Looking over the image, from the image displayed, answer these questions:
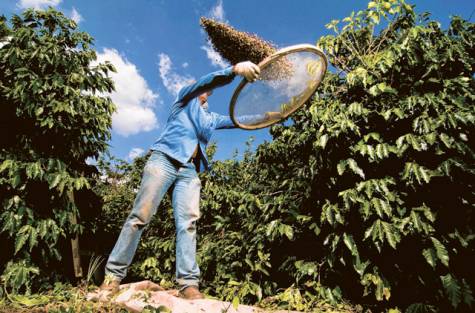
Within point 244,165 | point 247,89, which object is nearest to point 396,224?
point 247,89

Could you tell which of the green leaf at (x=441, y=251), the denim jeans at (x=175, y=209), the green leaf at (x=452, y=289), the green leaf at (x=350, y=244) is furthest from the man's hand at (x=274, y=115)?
the green leaf at (x=452, y=289)

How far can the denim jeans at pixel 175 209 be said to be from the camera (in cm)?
271

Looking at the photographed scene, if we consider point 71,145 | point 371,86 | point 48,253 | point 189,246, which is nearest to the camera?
point 189,246

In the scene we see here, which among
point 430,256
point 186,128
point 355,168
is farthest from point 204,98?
point 430,256

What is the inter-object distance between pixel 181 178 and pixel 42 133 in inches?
70.8

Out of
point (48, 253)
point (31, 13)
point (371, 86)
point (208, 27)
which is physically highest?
point (208, 27)

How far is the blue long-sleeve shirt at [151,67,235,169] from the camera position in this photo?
9.78ft

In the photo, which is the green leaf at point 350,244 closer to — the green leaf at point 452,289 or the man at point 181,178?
the green leaf at point 452,289

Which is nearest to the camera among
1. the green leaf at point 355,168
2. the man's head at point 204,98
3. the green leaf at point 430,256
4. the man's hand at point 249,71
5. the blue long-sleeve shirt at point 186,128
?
the man's hand at point 249,71

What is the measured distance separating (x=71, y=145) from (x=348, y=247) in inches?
120

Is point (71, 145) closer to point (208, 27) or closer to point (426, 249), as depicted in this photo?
point (208, 27)

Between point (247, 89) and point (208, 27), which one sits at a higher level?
point (208, 27)

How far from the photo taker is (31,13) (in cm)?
395

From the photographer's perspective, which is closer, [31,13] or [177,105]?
[177,105]
